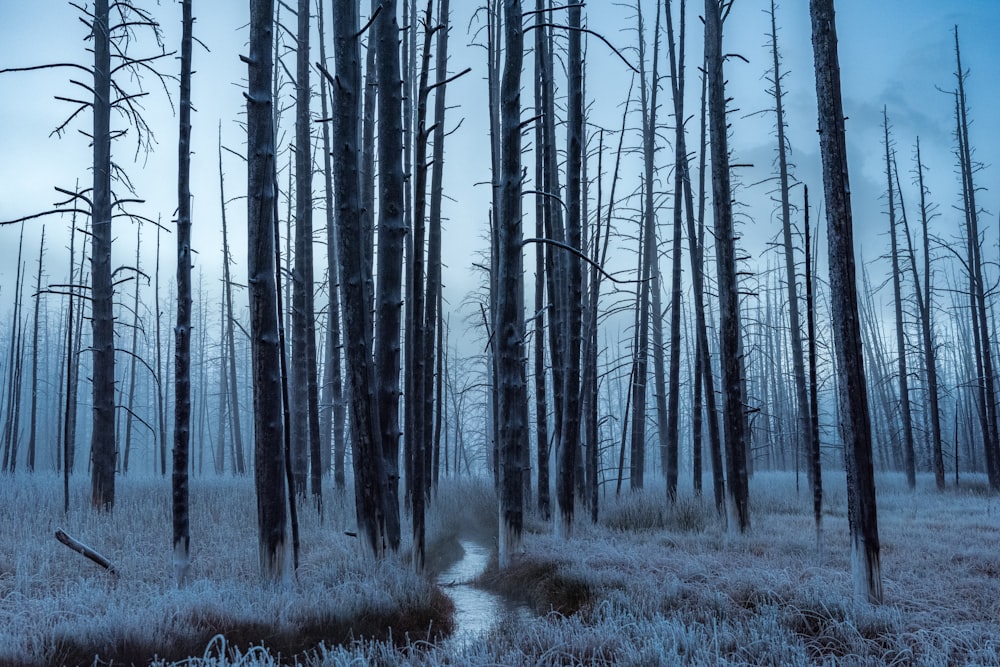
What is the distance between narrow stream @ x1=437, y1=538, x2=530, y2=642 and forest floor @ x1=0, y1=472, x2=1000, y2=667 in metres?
0.17

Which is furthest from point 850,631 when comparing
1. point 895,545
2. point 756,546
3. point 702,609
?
point 895,545

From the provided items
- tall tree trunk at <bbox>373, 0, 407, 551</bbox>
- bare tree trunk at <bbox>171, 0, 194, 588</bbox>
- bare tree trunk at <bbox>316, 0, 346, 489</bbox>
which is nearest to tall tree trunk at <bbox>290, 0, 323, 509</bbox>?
bare tree trunk at <bbox>316, 0, 346, 489</bbox>

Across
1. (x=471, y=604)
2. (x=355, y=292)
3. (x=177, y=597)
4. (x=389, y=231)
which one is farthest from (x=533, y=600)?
(x=389, y=231)

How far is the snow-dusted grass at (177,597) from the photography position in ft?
12.7

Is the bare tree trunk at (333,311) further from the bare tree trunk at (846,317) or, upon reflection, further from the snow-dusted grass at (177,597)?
the bare tree trunk at (846,317)

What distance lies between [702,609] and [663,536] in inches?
129

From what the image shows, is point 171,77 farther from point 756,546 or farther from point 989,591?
point 989,591

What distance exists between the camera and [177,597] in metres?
4.50

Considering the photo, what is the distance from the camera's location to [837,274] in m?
4.63

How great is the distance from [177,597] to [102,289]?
6918 mm

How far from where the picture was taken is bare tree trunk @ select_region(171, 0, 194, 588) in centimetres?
557

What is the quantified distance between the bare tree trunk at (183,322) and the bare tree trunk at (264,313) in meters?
0.60

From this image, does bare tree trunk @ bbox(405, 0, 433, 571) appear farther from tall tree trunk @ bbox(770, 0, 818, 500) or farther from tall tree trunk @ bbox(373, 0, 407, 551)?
tall tree trunk @ bbox(770, 0, 818, 500)

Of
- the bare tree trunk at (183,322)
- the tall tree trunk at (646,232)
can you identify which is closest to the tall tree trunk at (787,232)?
the tall tree trunk at (646,232)
